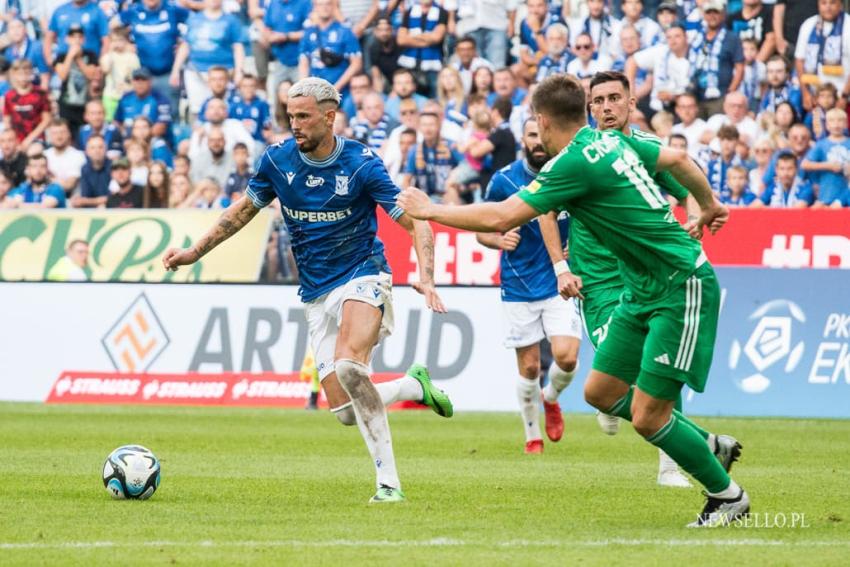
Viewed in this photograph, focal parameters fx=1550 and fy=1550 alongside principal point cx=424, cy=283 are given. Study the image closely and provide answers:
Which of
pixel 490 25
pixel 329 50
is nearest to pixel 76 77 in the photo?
pixel 329 50

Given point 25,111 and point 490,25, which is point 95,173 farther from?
point 490,25

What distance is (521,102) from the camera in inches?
904

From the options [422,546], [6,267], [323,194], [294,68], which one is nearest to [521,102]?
[294,68]

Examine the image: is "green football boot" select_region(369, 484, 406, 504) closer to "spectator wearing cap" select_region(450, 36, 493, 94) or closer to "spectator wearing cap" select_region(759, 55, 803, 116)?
"spectator wearing cap" select_region(759, 55, 803, 116)

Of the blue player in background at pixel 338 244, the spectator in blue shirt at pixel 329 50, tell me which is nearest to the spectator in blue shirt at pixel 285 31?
the spectator in blue shirt at pixel 329 50

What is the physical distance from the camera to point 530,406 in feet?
44.7

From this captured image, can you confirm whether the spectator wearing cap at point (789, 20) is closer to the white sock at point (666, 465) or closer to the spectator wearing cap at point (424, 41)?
the spectator wearing cap at point (424, 41)

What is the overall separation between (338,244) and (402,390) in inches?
49.5

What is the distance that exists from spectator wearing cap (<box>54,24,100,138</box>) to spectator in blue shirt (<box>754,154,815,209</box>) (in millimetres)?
11365

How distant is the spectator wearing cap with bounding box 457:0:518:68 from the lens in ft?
78.8

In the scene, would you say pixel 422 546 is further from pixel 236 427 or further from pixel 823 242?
pixel 823 242

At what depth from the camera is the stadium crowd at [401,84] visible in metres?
22.0

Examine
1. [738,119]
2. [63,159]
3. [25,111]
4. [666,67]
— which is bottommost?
[63,159]

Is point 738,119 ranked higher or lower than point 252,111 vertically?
higher
